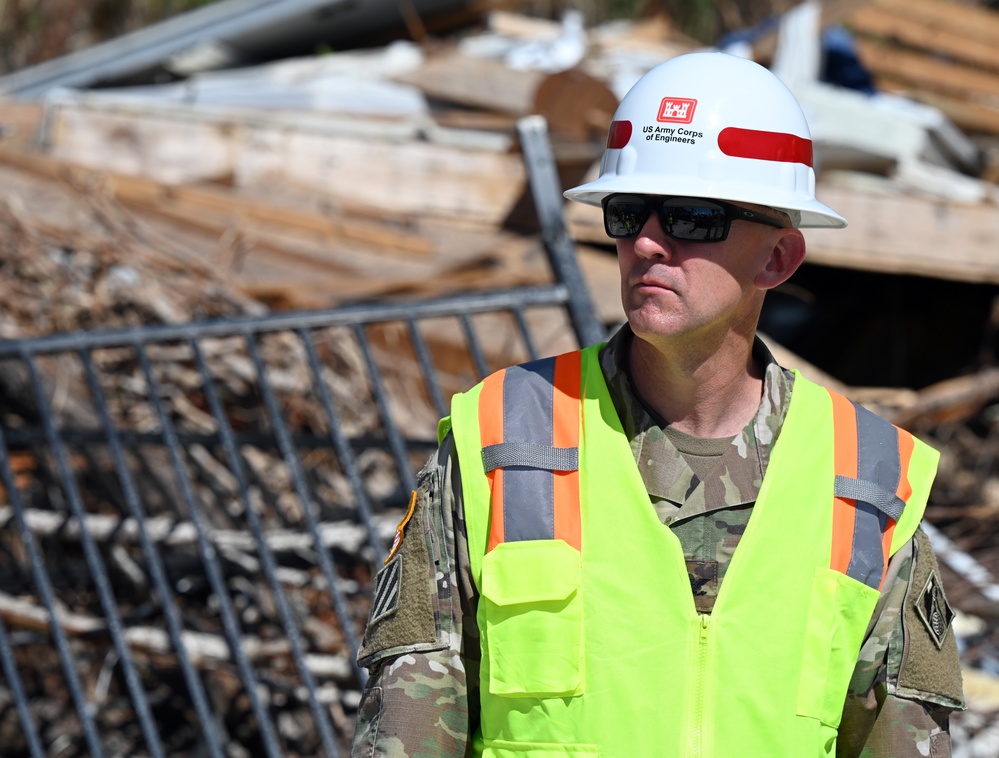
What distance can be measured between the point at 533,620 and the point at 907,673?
0.60 m

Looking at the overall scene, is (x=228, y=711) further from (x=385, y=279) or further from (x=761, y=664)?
(x=761, y=664)

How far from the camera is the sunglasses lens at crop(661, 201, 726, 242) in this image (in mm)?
1677

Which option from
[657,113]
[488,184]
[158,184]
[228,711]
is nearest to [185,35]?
[158,184]

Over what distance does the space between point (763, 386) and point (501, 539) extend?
565 mm

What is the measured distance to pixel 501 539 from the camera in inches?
64.3

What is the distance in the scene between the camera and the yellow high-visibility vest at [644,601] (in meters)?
1.62

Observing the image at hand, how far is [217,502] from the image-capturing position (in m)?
4.02

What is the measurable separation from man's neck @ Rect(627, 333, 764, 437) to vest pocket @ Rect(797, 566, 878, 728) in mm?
296

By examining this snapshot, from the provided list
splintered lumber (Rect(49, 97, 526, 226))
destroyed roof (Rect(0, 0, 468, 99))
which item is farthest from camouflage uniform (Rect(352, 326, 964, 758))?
destroyed roof (Rect(0, 0, 468, 99))

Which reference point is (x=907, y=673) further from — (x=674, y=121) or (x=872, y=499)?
(x=674, y=121)

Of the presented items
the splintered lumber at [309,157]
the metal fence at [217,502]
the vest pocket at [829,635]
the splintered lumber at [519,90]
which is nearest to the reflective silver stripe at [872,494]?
the vest pocket at [829,635]

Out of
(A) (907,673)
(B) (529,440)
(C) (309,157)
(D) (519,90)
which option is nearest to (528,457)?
(B) (529,440)

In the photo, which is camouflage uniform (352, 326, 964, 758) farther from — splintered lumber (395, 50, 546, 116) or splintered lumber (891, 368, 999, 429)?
splintered lumber (395, 50, 546, 116)

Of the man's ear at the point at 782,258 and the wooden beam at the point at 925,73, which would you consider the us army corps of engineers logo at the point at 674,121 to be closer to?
the man's ear at the point at 782,258
